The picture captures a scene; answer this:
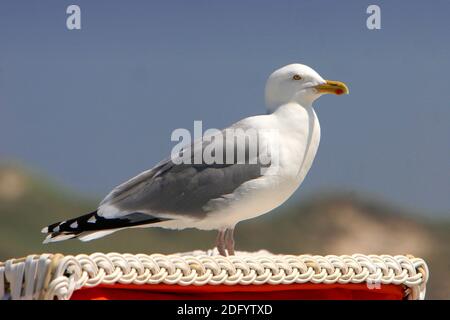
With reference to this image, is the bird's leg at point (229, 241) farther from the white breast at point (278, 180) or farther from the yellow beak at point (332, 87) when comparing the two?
the yellow beak at point (332, 87)

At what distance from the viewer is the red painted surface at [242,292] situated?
5.18 ft

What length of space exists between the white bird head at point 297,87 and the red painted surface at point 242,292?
0.76 metres

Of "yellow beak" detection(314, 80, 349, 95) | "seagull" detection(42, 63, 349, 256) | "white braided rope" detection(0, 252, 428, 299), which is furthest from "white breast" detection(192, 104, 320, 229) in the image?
"white braided rope" detection(0, 252, 428, 299)

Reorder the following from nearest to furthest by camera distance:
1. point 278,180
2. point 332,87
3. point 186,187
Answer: point 278,180
point 186,187
point 332,87

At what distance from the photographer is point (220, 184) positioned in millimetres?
2281

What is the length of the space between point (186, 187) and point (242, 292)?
2.25 ft

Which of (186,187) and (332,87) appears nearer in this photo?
(186,187)

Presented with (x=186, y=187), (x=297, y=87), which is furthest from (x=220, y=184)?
(x=297, y=87)

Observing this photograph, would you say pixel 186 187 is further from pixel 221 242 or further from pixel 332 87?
pixel 332 87

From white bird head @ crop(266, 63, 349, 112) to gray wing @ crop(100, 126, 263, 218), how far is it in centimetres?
21

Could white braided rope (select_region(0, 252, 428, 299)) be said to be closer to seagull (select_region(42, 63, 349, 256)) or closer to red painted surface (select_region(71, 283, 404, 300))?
red painted surface (select_region(71, 283, 404, 300))
